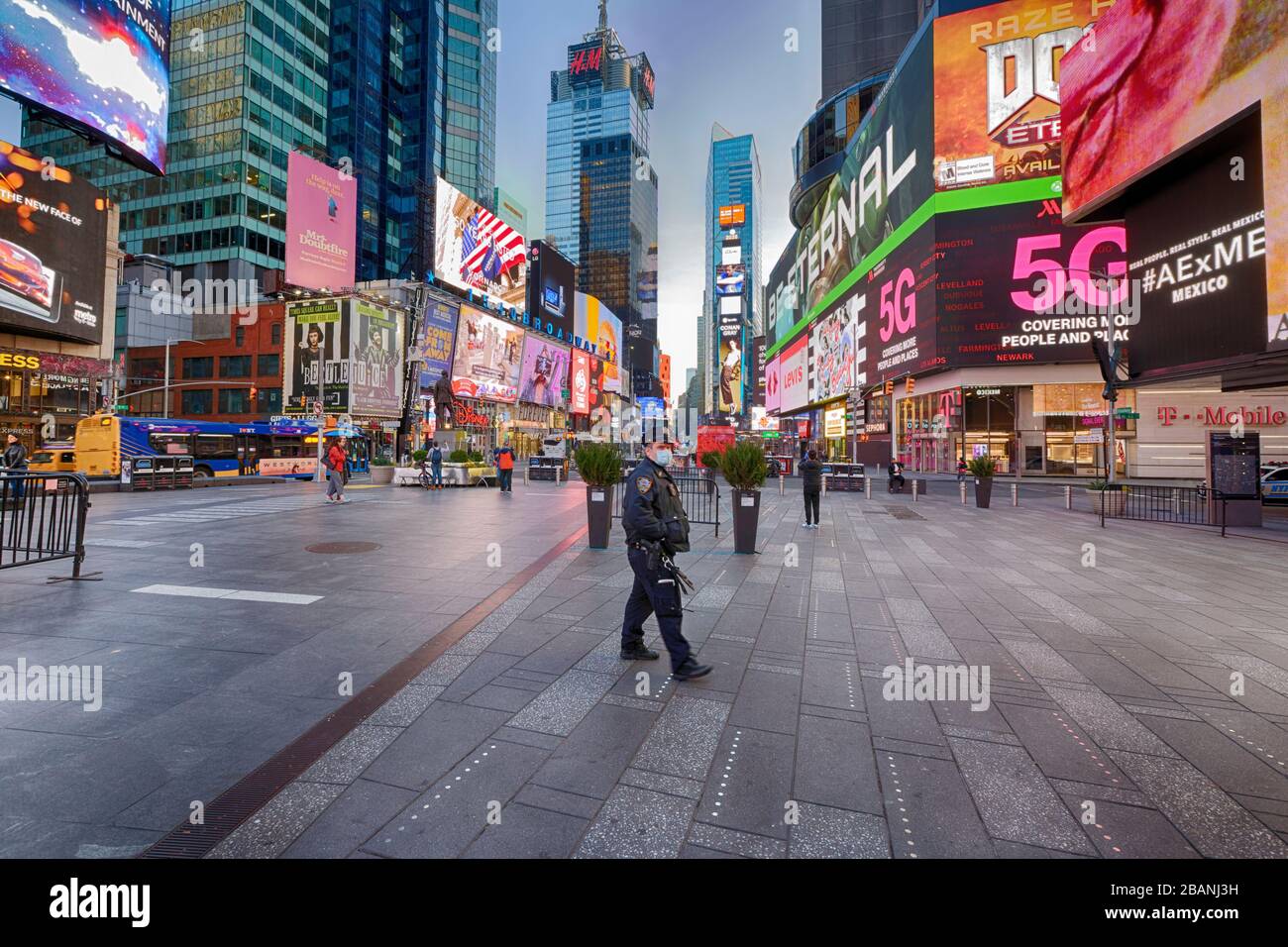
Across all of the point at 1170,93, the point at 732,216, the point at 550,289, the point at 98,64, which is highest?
the point at 732,216

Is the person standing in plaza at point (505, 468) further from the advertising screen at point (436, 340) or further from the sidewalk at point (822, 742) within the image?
the advertising screen at point (436, 340)

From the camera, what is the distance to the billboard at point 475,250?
5481cm

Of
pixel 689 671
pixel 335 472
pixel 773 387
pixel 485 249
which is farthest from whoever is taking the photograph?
pixel 773 387

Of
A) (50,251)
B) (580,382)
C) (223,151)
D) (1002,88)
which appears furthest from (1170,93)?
(580,382)

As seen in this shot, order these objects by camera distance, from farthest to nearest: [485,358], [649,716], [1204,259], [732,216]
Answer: [732,216] → [485,358] → [1204,259] → [649,716]

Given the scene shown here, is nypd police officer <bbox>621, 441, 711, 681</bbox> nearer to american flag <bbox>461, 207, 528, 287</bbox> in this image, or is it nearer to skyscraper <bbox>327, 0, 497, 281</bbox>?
american flag <bbox>461, 207, 528, 287</bbox>

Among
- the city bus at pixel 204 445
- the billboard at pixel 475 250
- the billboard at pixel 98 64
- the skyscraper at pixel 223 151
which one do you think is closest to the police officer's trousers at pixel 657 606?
the city bus at pixel 204 445

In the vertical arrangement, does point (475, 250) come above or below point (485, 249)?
below

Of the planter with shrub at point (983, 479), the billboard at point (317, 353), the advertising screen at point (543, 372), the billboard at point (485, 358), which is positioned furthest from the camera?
the advertising screen at point (543, 372)

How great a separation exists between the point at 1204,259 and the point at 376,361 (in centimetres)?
5142

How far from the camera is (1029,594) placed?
7.89 m

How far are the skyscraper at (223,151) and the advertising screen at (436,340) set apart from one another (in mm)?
21264

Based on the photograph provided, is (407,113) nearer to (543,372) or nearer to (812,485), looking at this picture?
(543,372)

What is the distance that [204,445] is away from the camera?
103 feet
